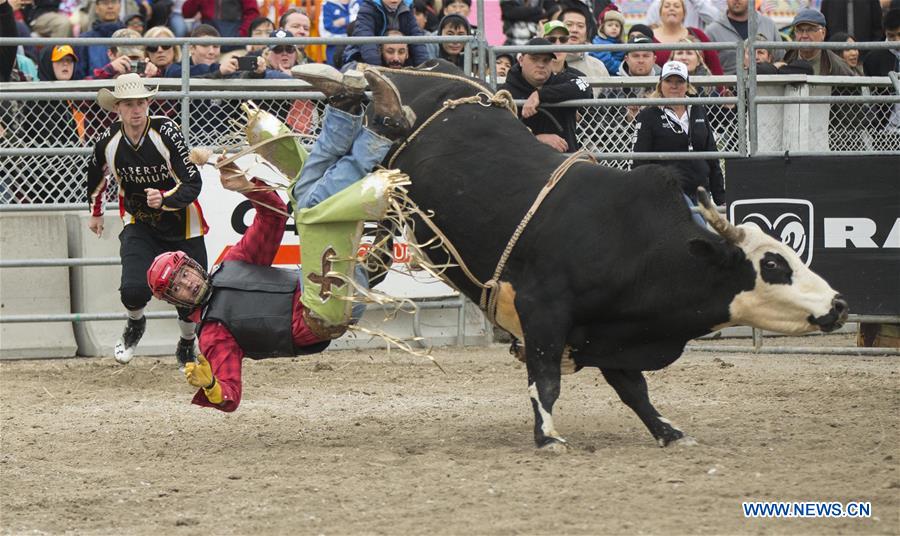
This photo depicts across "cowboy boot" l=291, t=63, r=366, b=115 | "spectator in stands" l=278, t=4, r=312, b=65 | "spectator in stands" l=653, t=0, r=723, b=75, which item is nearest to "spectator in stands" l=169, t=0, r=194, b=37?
"spectator in stands" l=278, t=4, r=312, b=65

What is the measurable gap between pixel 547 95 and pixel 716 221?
3.81 metres

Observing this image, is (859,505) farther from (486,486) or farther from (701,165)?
(701,165)

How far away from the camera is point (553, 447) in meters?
6.67

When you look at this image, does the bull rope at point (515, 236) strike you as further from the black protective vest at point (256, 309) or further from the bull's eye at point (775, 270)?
the bull's eye at point (775, 270)

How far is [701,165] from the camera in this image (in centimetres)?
1024

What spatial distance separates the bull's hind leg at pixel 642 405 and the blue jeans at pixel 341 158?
138cm

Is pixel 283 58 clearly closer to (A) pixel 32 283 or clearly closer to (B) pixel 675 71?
(A) pixel 32 283

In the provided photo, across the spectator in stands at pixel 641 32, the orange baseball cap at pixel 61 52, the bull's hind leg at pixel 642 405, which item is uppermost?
the spectator in stands at pixel 641 32

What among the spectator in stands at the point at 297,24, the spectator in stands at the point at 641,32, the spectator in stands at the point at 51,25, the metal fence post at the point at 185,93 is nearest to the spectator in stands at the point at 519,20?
the spectator in stands at the point at 641,32

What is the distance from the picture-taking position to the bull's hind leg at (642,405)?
6.83 metres

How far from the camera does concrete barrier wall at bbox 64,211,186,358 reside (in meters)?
10.6

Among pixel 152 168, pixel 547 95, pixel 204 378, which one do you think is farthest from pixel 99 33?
pixel 204 378

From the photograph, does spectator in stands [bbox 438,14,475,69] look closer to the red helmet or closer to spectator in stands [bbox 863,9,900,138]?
spectator in stands [bbox 863,9,900,138]

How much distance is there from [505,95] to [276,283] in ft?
5.26
